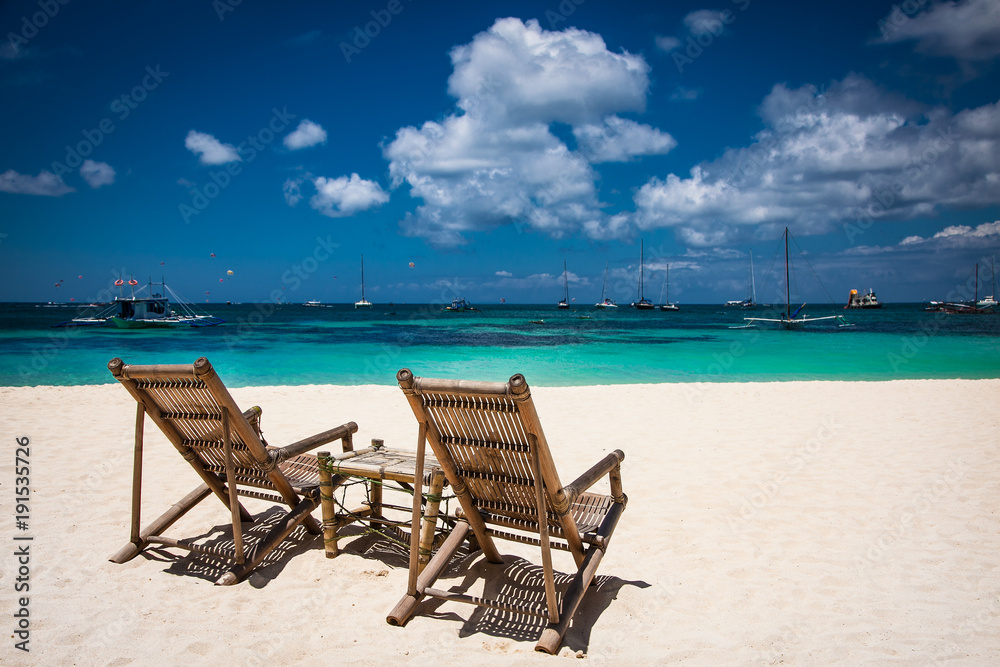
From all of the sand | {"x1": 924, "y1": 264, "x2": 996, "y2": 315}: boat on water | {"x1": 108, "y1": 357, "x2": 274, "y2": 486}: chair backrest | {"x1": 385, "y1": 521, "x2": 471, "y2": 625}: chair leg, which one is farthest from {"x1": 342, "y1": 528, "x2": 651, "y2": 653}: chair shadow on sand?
{"x1": 924, "y1": 264, "x2": 996, "y2": 315}: boat on water

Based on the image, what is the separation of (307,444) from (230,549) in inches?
29.1

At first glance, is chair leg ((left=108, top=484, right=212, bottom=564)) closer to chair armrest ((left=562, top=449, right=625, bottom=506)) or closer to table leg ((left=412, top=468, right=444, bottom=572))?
table leg ((left=412, top=468, right=444, bottom=572))

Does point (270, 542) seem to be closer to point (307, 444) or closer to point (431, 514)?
point (307, 444)

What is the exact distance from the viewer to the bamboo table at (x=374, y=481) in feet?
9.77

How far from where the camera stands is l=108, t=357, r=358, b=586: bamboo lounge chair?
9.48 ft

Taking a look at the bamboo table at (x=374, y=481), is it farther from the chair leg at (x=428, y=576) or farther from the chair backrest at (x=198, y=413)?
the chair backrest at (x=198, y=413)

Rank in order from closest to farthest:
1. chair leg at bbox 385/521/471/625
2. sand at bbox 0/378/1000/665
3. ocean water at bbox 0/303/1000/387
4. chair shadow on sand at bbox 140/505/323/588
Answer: sand at bbox 0/378/1000/665
chair leg at bbox 385/521/471/625
chair shadow on sand at bbox 140/505/323/588
ocean water at bbox 0/303/1000/387

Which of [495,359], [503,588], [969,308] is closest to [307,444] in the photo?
[503,588]

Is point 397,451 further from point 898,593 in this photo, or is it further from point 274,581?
point 898,593

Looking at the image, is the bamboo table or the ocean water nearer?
the bamboo table

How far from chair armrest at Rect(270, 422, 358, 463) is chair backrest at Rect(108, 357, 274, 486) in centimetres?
12

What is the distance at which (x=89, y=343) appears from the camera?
2808 cm

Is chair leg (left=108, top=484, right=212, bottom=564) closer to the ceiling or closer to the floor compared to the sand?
closer to the ceiling

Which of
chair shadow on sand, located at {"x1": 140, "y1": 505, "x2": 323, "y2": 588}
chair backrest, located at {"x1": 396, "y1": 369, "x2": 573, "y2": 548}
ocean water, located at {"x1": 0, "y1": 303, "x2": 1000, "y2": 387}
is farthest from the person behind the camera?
ocean water, located at {"x1": 0, "y1": 303, "x2": 1000, "y2": 387}
